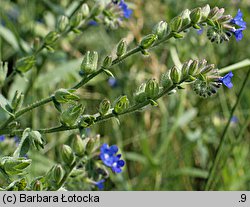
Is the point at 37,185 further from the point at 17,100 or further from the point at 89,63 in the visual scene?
the point at 89,63

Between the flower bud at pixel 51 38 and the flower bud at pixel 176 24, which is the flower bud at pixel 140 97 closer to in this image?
the flower bud at pixel 176 24

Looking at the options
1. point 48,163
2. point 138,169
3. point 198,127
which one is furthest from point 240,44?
point 48,163

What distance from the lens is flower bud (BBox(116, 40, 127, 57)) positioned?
1.75 m

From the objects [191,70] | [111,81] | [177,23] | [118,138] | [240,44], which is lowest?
[191,70]

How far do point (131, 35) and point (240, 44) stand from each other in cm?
100

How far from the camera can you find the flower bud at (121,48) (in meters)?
1.75

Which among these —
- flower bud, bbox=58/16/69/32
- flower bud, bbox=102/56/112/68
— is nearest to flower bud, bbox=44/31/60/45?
flower bud, bbox=58/16/69/32

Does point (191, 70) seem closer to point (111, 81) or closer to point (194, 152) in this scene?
point (194, 152)

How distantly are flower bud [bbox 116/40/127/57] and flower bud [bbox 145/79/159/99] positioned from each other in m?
0.17

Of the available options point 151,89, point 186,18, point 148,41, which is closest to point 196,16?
point 186,18

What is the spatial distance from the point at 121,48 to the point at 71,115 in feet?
0.96

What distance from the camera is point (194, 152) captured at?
11.5ft

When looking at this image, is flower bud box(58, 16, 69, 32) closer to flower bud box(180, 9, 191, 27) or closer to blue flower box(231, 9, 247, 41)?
flower bud box(180, 9, 191, 27)

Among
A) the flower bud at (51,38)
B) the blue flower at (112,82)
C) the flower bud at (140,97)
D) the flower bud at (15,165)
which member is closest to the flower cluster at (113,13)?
the flower bud at (51,38)
